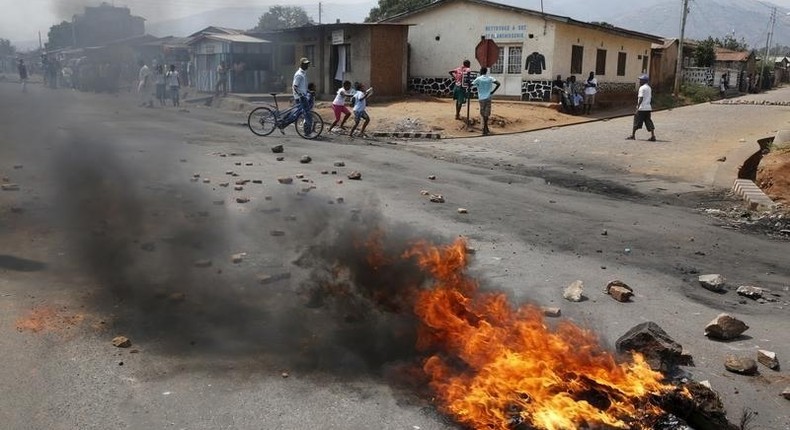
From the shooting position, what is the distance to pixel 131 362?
355 cm

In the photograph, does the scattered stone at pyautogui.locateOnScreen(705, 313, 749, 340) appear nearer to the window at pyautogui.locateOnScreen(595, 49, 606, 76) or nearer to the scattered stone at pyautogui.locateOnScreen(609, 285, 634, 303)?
the scattered stone at pyautogui.locateOnScreen(609, 285, 634, 303)

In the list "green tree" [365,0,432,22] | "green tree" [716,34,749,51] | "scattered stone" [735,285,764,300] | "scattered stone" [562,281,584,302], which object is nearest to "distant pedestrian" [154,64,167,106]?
"scattered stone" [562,281,584,302]

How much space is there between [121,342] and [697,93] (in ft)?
118

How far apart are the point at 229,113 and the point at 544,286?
1806 cm

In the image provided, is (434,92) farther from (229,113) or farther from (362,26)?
(229,113)

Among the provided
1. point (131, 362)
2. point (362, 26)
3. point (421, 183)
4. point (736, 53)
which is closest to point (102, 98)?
point (421, 183)

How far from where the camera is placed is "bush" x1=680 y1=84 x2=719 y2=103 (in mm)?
33250

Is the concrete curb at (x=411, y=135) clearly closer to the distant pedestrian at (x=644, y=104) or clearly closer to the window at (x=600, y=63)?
the distant pedestrian at (x=644, y=104)

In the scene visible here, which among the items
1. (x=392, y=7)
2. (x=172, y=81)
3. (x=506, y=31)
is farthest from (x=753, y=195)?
(x=392, y=7)

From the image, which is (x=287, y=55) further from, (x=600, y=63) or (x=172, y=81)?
(x=600, y=63)

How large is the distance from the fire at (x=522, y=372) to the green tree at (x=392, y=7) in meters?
39.1

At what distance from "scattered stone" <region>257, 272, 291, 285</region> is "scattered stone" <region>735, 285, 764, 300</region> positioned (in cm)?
378

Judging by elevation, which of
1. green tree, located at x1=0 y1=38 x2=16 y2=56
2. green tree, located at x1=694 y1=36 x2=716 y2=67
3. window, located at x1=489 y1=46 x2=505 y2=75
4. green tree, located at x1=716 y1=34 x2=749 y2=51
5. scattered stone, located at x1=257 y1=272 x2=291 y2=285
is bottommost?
scattered stone, located at x1=257 y1=272 x2=291 y2=285

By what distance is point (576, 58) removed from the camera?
80.9ft
